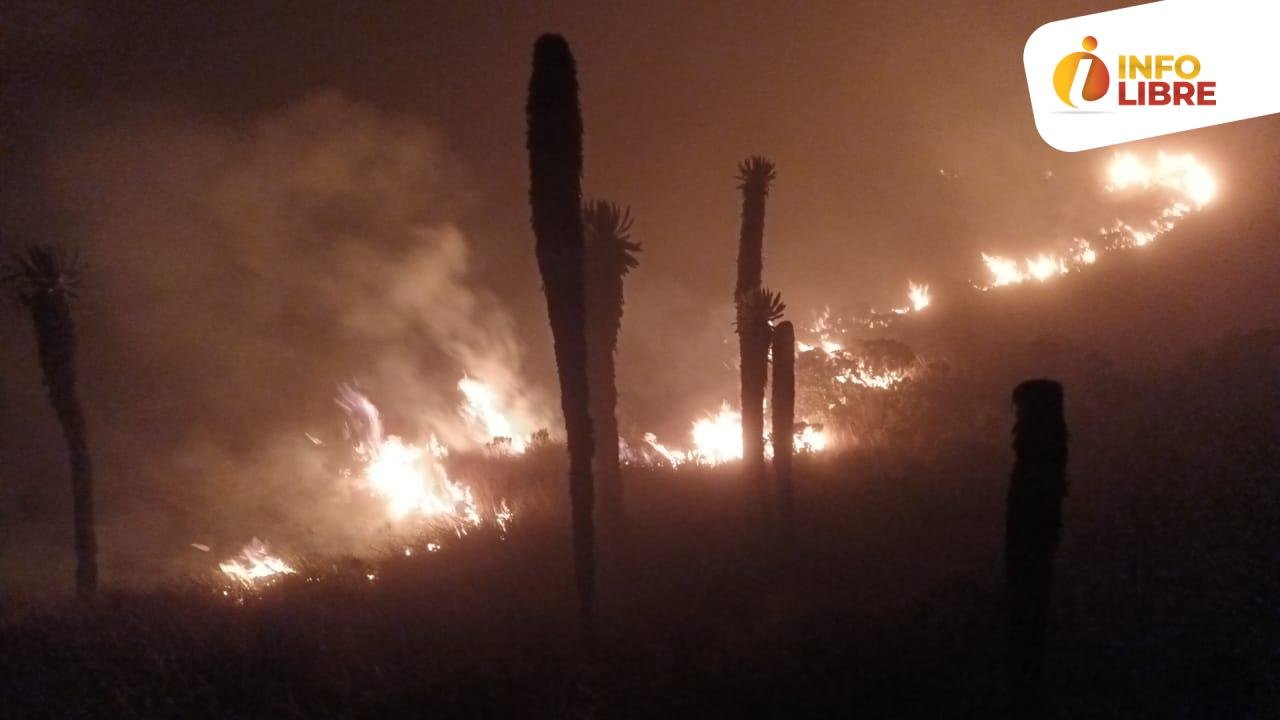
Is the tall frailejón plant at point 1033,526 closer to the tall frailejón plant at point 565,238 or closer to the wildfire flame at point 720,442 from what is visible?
the tall frailejón plant at point 565,238

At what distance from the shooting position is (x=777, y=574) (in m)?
13.5


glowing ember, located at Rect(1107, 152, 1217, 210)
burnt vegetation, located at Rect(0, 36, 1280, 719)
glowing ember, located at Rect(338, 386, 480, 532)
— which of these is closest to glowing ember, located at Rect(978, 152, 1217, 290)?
glowing ember, located at Rect(1107, 152, 1217, 210)

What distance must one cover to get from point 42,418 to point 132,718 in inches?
2103

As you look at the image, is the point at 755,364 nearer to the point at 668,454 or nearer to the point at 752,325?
the point at 752,325

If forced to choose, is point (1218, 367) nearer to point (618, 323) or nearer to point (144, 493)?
point (618, 323)

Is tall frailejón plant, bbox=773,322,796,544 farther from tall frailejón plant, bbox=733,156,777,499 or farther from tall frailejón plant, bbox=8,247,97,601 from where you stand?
tall frailejón plant, bbox=8,247,97,601

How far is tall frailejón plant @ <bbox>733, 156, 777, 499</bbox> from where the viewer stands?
15.9m

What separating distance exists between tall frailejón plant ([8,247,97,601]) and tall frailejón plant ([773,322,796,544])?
64.7 ft

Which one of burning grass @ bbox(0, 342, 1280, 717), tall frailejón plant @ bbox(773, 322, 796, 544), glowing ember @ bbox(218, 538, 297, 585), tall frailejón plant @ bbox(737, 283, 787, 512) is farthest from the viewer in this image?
glowing ember @ bbox(218, 538, 297, 585)

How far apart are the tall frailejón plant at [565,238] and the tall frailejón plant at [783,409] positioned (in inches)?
201

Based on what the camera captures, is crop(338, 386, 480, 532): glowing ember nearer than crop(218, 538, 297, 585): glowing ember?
No

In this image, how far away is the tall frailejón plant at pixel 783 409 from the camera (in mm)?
14977

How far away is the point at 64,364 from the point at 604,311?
1663 centimetres

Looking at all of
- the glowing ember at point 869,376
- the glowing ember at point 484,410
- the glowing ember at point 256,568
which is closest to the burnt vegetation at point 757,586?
the glowing ember at point 256,568
